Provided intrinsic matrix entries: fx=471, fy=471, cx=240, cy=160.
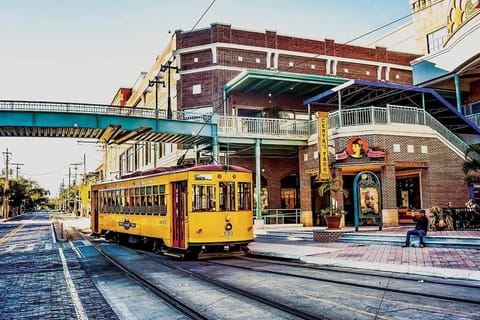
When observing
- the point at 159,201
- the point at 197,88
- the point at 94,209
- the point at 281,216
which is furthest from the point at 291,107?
the point at 159,201

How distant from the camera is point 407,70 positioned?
40438mm

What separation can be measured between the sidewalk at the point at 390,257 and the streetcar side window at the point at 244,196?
1.74 m

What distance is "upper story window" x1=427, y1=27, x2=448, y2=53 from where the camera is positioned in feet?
117

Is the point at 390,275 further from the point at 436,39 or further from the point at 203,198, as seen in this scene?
the point at 436,39

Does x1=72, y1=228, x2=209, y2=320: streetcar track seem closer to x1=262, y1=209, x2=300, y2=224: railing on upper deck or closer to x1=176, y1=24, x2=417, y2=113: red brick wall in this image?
x1=262, y1=209, x2=300, y2=224: railing on upper deck

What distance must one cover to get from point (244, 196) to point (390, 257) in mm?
4986

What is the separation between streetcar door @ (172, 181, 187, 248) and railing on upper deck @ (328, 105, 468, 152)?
11330mm

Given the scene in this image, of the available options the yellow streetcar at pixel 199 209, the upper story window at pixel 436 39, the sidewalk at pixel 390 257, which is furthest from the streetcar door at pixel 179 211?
the upper story window at pixel 436 39

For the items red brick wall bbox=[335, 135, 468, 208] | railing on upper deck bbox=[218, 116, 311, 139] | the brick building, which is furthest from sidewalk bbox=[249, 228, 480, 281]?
railing on upper deck bbox=[218, 116, 311, 139]

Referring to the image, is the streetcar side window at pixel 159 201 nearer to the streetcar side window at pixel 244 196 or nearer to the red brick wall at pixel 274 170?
the streetcar side window at pixel 244 196

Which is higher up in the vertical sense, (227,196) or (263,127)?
(263,127)

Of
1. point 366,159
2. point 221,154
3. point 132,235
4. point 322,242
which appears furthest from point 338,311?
point 221,154

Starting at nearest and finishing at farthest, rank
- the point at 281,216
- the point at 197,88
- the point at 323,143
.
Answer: the point at 323,143 < the point at 281,216 < the point at 197,88

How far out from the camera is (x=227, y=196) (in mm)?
15242
